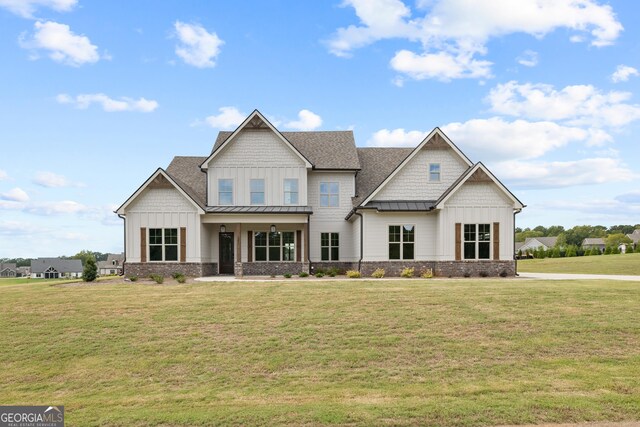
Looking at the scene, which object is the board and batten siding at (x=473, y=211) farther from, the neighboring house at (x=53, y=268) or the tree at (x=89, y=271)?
the neighboring house at (x=53, y=268)

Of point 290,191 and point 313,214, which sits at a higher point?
point 290,191

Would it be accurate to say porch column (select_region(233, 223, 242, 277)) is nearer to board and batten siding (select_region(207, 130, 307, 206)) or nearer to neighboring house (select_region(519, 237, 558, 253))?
board and batten siding (select_region(207, 130, 307, 206))

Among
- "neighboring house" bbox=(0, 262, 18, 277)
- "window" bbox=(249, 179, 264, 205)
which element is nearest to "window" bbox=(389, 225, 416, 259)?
"window" bbox=(249, 179, 264, 205)

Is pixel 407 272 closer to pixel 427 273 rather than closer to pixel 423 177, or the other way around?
pixel 427 273

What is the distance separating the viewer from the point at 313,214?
3091 cm

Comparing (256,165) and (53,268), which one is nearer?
(256,165)

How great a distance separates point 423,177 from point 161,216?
1414 cm

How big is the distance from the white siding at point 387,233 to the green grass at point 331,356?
25.8 ft

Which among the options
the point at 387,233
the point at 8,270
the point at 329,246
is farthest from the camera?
the point at 8,270

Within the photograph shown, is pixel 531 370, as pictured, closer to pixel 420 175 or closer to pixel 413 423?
pixel 413 423

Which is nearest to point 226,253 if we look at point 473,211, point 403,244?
point 403,244

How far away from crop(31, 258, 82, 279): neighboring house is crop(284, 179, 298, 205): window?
369 feet

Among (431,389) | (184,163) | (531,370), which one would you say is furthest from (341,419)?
(184,163)

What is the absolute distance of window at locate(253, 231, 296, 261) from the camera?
→ 29844mm
